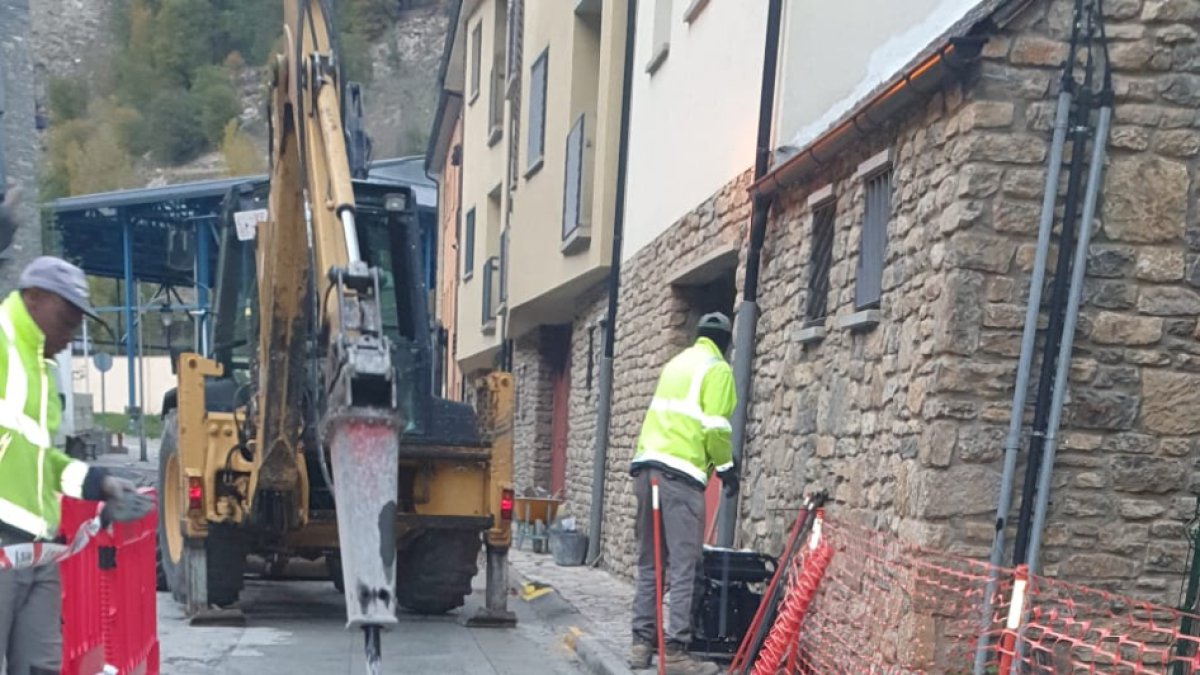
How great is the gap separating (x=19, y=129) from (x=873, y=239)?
96.3 feet

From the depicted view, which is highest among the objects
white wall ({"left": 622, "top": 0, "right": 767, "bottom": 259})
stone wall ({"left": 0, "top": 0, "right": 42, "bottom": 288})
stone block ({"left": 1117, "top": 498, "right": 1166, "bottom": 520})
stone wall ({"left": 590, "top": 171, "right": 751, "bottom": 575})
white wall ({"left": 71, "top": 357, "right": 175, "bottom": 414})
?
white wall ({"left": 71, "top": 357, "right": 175, "bottom": 414})

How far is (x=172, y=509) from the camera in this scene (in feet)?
34.9

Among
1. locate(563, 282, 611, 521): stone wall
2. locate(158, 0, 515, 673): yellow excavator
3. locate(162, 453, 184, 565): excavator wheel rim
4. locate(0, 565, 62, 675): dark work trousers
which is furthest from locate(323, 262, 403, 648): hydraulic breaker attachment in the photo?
locate(563, 282, 611, 521): stone wall

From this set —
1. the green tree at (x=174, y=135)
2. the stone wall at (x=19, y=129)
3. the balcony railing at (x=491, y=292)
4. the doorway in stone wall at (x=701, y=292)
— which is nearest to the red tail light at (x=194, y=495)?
the doorway in stone wall at (x=701, y=292)

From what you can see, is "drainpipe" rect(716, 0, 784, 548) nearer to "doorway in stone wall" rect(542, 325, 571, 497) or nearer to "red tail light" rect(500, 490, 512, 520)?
"red tail light" rect(500, 490, 512, 520)

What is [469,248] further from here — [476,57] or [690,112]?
[690,112]

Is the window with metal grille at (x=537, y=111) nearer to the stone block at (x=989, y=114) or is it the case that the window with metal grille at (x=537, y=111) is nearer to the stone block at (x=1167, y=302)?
the stone block at (x=989, y=114)

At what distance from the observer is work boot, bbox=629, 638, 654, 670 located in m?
7.50

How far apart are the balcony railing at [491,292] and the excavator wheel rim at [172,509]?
9333 mm

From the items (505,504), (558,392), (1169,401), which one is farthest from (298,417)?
(558,392)

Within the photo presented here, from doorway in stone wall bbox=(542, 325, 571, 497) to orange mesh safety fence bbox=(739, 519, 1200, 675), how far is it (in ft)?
37.3

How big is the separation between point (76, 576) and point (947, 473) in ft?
11.7

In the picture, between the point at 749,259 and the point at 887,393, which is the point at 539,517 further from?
the point at 887,393

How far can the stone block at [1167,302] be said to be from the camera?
603 centimetres
